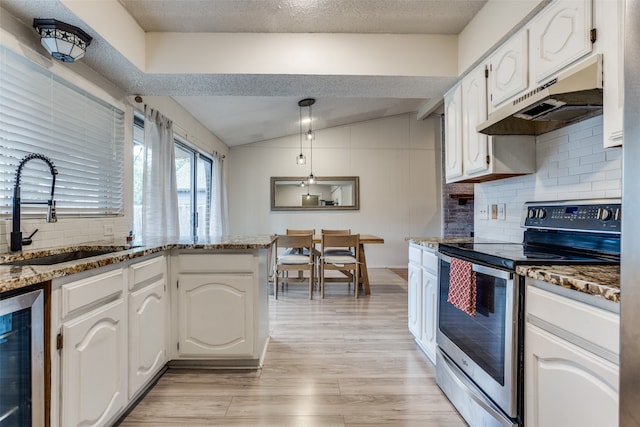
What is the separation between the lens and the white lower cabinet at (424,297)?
84.7 inches

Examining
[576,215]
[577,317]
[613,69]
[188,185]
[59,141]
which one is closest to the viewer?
[577,317]

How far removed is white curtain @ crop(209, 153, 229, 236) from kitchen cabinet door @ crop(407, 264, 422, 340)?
346cm

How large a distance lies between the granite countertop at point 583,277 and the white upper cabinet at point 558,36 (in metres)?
0.93

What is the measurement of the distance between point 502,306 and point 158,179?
9.58 feet

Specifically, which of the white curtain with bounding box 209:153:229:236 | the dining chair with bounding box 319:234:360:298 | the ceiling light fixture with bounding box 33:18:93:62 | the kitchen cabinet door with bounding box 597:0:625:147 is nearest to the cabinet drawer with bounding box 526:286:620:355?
the kitchen cabinet door with bounding box 597:0:625:147

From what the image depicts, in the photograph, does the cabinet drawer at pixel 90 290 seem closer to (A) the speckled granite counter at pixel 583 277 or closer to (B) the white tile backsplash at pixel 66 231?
(B) the white tile backsplash at pixel 66 231

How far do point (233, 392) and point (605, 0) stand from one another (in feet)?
8.63

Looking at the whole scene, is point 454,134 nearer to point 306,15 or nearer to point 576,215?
point 576,215

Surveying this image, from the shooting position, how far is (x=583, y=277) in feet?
3.30

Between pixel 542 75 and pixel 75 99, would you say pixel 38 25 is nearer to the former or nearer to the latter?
pixel 75 99

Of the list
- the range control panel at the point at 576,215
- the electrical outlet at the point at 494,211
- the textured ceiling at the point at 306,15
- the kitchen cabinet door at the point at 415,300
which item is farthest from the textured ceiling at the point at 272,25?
the kitchen cabinet door at the point at 415,300

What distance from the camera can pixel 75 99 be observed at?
2043 mm

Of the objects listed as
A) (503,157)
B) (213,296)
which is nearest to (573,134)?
(503,157)

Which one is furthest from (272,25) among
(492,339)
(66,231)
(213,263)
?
(492,339)
